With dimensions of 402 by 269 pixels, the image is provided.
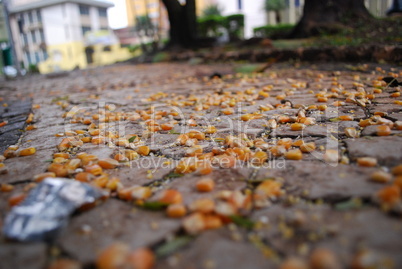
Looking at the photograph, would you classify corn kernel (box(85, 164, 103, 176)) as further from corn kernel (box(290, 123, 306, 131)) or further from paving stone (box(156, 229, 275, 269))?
corn kernel (box(290, 123, 306, 131))

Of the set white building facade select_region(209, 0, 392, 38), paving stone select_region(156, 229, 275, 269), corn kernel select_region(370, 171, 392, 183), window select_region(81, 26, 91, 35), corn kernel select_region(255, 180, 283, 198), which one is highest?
window select_region(81, 26, 91, 35)

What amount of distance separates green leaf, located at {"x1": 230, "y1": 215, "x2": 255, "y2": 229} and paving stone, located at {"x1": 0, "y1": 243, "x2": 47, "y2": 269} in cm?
→ 59

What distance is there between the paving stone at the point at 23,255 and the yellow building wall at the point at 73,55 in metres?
27.5

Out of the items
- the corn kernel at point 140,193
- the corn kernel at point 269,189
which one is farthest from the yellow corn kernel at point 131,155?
the corn kernel at point 269,189

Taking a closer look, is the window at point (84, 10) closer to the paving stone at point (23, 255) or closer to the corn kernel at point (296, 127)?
the corn kernel at point (296, 127)

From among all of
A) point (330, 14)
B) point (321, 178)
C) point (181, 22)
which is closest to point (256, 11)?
point (181, 22)

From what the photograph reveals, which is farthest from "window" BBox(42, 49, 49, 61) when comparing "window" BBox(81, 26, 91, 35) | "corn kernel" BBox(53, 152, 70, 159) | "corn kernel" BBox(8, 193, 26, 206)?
"corn kernel" BBox(8, 193, 26, 206)

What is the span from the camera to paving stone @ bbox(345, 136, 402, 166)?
126cm

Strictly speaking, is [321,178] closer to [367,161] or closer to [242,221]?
[367,161]

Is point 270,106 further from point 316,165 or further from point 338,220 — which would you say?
point 338,220

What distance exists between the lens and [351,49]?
4441 millimetres

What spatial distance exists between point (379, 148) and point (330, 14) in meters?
6.02

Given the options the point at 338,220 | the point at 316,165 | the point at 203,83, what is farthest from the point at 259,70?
the point at 338,220

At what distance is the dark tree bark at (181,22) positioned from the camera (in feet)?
28.0
